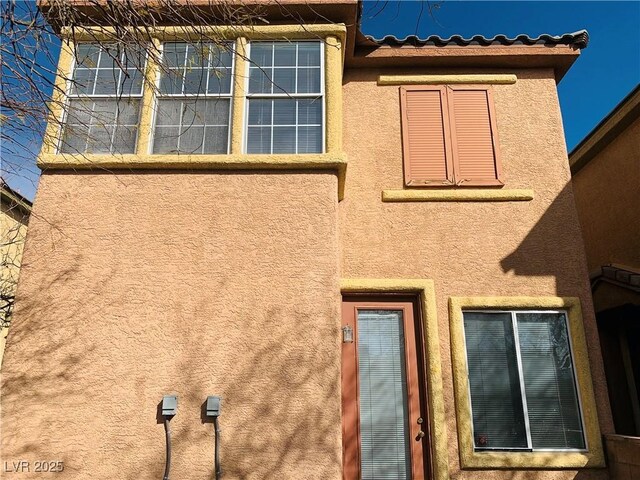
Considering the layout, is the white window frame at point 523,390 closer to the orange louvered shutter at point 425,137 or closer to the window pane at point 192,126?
the orange louvered shutter at point 425,137

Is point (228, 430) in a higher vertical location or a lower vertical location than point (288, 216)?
lower

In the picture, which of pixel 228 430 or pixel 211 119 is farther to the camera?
pixel 211 119

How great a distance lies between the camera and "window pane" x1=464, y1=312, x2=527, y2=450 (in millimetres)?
5824

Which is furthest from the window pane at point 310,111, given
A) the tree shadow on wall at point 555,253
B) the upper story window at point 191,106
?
the tree shadow on wall at point 555,253

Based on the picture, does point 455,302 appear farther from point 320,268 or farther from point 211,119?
point 211,119

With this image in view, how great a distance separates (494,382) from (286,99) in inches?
174

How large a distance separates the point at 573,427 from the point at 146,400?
16.0ft

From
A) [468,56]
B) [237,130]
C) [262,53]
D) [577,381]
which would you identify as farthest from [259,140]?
[577,381]

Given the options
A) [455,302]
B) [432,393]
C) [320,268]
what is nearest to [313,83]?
[320,268]

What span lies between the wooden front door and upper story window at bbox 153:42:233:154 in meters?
2.74

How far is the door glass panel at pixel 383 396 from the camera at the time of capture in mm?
5746

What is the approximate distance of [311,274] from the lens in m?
5.55

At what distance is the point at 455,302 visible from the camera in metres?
6.23

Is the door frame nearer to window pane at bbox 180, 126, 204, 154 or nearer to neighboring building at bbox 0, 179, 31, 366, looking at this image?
window pane at bbox 180, 126, 204, 154
